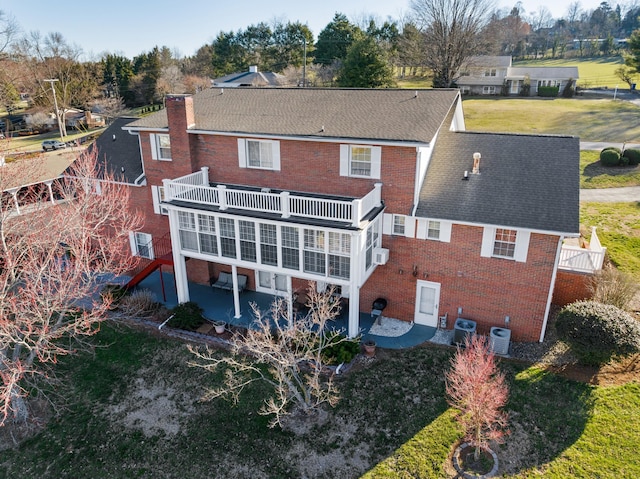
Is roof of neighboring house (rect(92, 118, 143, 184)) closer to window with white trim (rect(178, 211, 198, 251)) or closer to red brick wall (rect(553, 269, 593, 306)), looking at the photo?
window with white trim (rect(178, 211, 198, 251))

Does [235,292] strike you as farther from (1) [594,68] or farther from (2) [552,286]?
(1) [594,68]

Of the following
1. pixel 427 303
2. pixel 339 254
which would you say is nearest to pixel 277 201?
pixel 339 254

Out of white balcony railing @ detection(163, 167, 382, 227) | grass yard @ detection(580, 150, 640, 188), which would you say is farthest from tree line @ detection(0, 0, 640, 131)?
white balcony railing @ detection(163, 167, 382, 227)

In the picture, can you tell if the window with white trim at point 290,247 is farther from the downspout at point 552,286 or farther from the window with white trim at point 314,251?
the downspout at point 552,286

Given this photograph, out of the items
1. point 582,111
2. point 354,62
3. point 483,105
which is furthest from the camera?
point 483,105

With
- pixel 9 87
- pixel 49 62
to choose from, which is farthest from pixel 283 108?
pixel 49 62

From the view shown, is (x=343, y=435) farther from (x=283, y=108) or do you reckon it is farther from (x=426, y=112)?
(x=283, y=108)
